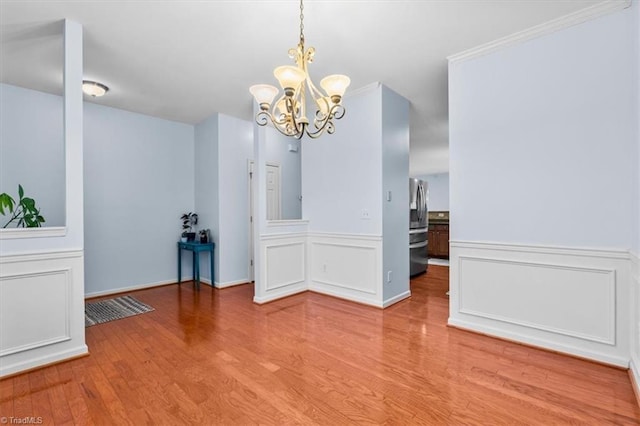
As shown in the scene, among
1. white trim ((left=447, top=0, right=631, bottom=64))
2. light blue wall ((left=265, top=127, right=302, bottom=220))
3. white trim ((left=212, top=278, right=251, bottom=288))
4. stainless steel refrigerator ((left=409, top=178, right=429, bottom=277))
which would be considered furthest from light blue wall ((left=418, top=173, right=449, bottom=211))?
white trim ((left=447, top=0, right=631, bottom=64))

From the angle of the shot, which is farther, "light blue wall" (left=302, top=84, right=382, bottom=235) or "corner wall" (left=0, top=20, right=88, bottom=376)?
"light blue wall" (left=302, top=84, right=382, bottom=235)

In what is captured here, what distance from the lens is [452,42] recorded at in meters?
2.86

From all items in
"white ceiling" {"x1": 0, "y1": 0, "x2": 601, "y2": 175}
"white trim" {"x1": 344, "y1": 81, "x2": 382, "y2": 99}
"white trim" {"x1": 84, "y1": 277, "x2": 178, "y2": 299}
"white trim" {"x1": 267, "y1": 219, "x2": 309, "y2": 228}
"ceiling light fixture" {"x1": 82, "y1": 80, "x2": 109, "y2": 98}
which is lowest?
"white trim" {"x1": 84, "y1": 277, "x2": 178, "y2": 299}

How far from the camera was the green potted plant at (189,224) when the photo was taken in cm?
514

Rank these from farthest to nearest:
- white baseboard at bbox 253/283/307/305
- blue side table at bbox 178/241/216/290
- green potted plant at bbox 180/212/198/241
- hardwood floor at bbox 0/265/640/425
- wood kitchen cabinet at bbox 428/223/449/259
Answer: wood kitchen cabinet at bbox 428/223/449/259, green potted plant at bbox 180/212/198/241, blue side table at bbox 178/241/216/290, white baseboard at bbox 253/283/307/305, hardwood floor at bbox 0/265/640/425

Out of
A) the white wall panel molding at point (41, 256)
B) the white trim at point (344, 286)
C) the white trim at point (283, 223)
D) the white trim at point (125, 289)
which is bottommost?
the white trim at point (125, 289)

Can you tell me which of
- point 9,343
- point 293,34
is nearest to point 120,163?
point 9,343

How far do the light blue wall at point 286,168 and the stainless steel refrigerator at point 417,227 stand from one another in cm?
210

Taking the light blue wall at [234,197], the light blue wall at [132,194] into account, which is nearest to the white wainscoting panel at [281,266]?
the light blue wall at [234,197]

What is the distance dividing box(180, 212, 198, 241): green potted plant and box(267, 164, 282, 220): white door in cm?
127

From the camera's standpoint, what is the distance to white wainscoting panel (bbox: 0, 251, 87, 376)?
2275mm

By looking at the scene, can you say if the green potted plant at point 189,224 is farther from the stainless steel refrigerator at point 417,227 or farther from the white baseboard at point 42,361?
the stainless steel refrigerator at point 417,227

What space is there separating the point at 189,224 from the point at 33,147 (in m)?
2.22

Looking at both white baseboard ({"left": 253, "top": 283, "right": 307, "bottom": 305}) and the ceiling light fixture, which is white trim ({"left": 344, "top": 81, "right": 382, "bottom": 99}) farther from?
the ceiling light fixture
